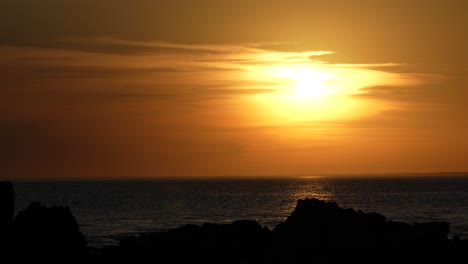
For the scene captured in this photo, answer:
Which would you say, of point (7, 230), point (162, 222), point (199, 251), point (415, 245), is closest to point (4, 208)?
point (7, 230)

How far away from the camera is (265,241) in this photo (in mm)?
46719

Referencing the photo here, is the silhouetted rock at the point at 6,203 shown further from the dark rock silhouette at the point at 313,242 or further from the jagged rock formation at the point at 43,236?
the dark rock silhouette at the point at 313,242

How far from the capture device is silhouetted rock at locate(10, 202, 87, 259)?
45.1 m

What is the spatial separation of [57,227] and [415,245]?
19.6m

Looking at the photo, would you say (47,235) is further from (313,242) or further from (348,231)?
(348,231)

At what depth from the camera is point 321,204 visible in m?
43.1

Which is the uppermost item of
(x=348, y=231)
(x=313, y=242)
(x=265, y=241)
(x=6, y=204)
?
(x=6, y=204)

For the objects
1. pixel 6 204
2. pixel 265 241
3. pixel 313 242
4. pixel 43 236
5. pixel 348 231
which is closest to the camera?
pixel 313 242

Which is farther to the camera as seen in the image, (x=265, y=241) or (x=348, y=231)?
(x=265, y=241)

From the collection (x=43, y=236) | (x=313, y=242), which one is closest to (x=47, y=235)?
(x=43, y=236)

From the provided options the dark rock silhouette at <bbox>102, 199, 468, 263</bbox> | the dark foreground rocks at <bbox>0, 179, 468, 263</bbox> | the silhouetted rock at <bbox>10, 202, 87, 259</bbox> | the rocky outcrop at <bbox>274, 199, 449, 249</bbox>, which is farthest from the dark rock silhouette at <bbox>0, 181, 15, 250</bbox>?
the rocky outcrop at <bbox>274, 199, 449, 249</bbox>

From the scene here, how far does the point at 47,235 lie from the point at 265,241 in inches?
483

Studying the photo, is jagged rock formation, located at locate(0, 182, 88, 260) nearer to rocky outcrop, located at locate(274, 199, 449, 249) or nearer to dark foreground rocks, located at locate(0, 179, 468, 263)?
dark foreground rocks, located at locate(0, 179, 468, 263)

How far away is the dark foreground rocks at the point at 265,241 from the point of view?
132 ft
